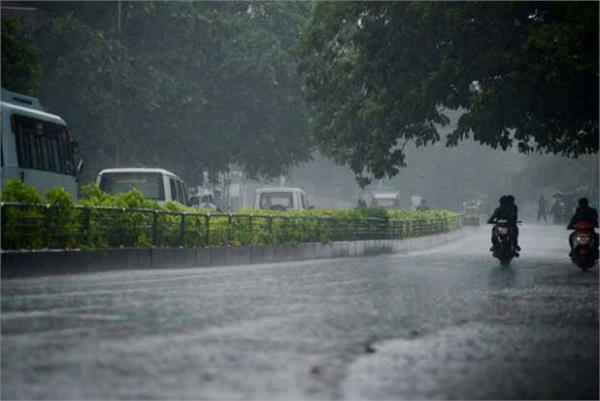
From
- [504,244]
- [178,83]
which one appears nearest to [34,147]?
[504,244]

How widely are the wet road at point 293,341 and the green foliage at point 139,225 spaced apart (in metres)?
3.82

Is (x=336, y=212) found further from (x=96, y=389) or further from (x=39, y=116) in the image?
(x=96, y=389)

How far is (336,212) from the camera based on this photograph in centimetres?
Result: 4112

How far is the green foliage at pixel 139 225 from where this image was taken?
21750 mm

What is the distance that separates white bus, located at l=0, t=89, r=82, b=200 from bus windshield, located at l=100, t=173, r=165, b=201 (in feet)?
5.25

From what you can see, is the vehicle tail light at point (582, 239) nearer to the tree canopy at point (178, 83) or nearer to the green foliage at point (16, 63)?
the green foliage at point (16, 63)

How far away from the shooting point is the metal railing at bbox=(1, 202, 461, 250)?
21.5 meters

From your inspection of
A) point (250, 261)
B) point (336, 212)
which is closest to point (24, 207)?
point (250, 261)

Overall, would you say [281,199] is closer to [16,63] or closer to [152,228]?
[16,63]

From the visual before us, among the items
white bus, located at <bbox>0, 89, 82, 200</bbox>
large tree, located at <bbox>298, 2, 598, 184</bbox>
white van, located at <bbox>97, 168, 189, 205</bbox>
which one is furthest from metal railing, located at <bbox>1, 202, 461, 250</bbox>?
white bus, located at <bbox>0, 89, 82, 200</bbox>

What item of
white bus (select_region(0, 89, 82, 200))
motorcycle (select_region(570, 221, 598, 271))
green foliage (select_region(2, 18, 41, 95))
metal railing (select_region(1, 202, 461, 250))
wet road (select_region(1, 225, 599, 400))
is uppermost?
green foliage (select_region(2, 18, 41, 95))

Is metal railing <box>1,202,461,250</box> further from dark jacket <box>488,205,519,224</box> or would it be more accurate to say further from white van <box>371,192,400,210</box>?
white van <box>371,192,400,210</box>

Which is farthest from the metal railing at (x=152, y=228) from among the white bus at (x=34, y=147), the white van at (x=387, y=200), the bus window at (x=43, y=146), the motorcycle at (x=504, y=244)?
the white van at (x=387, y=200)

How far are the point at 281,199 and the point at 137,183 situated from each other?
1234 centimetres
